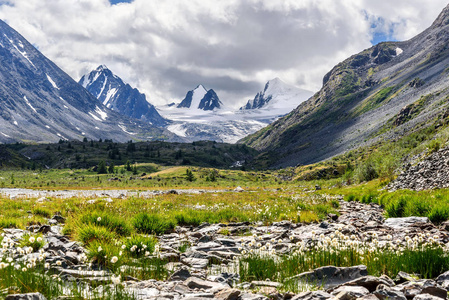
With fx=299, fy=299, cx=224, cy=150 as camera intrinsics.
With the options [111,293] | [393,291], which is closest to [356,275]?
[393,291]

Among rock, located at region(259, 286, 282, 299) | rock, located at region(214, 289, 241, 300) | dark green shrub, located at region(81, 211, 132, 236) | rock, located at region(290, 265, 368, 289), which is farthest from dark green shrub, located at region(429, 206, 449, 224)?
dark green shrub, located at region(81, 211, 132, 236)

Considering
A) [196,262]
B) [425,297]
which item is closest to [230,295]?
[425,297]

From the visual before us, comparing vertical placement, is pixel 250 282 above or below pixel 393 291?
below

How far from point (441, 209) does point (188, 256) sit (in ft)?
36.4

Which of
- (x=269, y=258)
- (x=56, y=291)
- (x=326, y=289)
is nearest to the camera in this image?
(x=56, y=291)

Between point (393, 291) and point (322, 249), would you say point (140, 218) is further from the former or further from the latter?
point (393, 291)

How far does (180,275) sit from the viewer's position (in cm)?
709

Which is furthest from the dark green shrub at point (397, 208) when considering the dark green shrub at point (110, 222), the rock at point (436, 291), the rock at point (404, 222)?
the dark green shrub at point (110, 222)

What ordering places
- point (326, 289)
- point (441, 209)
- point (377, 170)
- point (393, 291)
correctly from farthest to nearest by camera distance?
point (377, 170), point (441, 209), point (326, 289), point (393, 291)

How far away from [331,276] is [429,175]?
2591cm

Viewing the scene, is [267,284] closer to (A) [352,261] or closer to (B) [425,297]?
(A) [352,261]

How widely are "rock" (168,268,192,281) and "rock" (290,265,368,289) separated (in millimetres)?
2603

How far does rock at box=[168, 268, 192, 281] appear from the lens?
22.8 ft

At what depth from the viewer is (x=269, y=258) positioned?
7.31 metres
